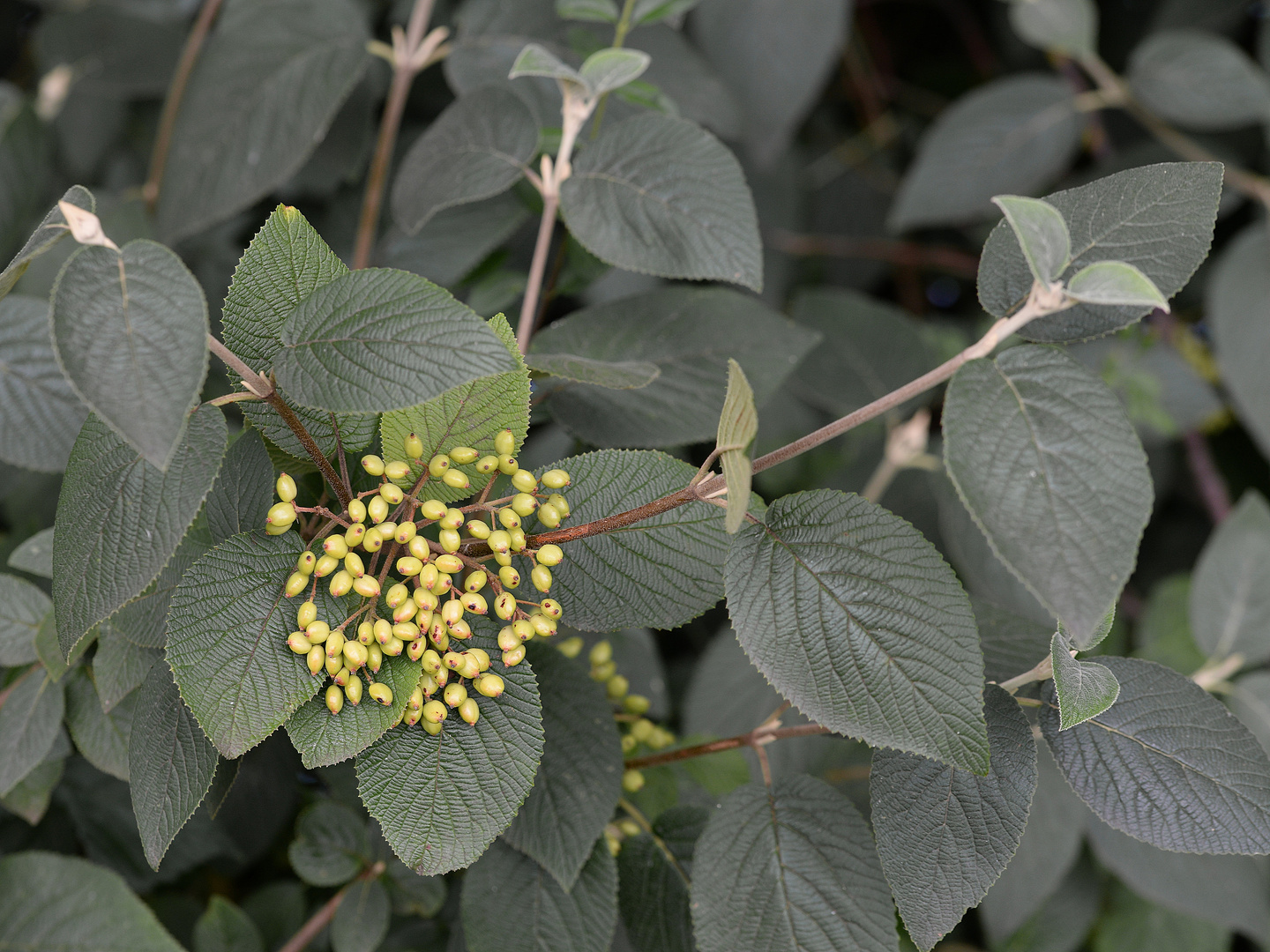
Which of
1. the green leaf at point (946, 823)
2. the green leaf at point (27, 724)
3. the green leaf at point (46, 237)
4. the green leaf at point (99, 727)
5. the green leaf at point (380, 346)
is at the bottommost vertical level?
the green leaf at point (99, 727)

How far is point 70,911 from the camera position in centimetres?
59

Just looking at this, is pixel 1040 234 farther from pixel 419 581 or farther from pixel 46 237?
pixel 46 237

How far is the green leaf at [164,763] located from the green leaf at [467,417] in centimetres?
17

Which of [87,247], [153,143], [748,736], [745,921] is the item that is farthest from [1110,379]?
[153,143]

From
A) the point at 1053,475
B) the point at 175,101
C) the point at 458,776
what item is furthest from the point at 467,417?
the point at 175,101

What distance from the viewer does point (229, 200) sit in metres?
0.87

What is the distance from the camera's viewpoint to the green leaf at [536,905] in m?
0.57

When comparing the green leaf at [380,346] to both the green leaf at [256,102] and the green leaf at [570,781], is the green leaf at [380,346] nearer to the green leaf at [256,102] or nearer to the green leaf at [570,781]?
the green leaf at [570,781]

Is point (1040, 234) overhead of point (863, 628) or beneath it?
overhead

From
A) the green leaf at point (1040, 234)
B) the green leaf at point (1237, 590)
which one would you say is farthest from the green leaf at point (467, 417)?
the green leaf at point (1237, 590)

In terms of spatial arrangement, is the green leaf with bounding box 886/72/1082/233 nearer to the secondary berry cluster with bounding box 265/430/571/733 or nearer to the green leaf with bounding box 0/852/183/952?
the secondary berry cluster with bounding box 265/430/571/733

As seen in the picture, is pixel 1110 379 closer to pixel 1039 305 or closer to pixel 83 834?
pixel 1039 305

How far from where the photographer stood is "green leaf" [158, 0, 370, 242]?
2.87 feet

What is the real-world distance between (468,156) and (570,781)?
476 mm
